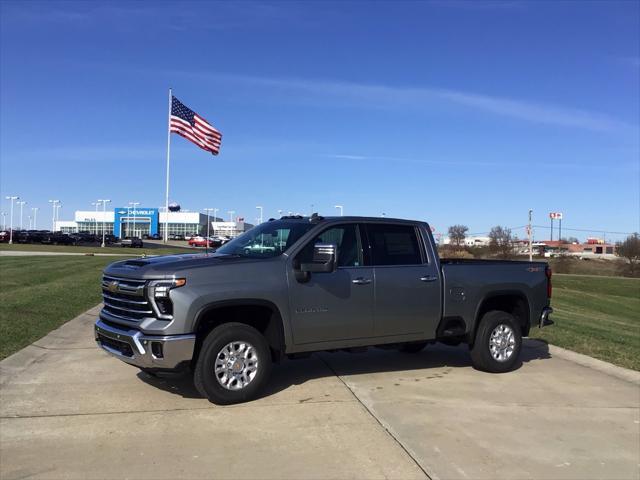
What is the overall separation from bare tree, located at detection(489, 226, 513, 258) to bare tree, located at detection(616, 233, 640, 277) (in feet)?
37.9

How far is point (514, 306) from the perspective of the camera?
792 cm

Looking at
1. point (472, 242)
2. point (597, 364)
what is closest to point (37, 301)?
point (597, 364)

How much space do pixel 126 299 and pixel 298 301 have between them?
171cm

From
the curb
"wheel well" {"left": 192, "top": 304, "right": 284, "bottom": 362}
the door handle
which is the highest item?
the door handle

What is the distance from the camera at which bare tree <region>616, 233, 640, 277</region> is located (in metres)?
55.4

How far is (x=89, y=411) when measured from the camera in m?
5.41

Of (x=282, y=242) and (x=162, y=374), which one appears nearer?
(x=162, y=374)

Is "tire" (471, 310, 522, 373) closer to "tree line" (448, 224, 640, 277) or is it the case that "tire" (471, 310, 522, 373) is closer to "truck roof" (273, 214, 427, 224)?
"truck roof" (273, 214, 427, 224)

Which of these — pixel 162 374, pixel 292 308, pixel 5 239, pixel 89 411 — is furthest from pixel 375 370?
pixel 5 239

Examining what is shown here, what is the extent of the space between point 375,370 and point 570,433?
2.58 metres

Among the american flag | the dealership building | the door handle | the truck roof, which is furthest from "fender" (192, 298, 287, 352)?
the dealership building

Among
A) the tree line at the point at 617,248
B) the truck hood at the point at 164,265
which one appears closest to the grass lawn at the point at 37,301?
the truck hood at the point at 164,265

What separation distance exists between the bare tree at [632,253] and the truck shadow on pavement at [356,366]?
175 feet

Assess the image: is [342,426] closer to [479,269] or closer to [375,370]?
[375,370]
